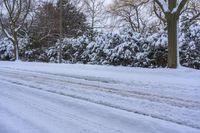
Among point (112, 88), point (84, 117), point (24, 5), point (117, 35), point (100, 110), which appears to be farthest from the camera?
point (24, 5)

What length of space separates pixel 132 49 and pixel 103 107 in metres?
15.1

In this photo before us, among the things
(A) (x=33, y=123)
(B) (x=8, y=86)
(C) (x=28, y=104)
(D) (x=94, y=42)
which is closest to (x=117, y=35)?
(D) (x=94, y=42)

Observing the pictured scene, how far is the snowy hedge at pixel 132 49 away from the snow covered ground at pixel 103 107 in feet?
25.7

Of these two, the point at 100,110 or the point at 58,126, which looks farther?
the point at 100,110

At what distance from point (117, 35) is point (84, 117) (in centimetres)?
1777

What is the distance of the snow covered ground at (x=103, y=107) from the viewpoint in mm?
6648

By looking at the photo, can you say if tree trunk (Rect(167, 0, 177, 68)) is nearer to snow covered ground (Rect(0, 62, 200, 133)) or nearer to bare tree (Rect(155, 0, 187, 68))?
bare tree (Rect(155, 0, 187, 68))

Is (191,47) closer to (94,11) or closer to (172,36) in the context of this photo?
(172,36)

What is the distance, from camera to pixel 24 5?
38.3 metres

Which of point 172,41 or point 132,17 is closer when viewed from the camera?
point 172,41

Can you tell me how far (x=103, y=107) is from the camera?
8531 millimetres

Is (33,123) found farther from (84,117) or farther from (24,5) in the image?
(24,5)

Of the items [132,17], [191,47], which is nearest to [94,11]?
[132,17]

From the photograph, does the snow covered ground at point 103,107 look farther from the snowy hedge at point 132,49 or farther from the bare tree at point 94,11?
the bare tree at point 94,11
